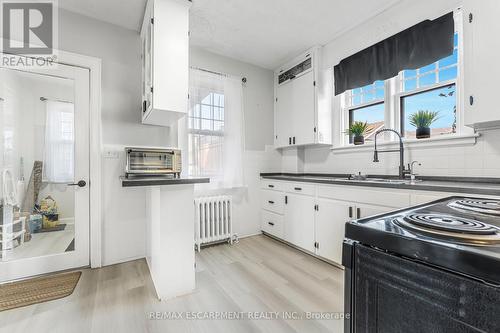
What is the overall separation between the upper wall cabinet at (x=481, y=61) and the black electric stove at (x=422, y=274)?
147 centimetres

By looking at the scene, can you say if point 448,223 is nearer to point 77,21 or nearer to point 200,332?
point 200,332

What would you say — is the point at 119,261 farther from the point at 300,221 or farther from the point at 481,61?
the point at 481,61

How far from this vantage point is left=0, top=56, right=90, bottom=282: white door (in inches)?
85.4

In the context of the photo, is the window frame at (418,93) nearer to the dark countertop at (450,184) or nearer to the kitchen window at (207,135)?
the dark countertop at (450,184)

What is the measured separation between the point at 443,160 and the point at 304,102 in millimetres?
1781

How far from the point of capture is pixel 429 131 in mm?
2205

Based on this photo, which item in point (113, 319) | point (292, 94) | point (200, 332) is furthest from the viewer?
point (292, 94)

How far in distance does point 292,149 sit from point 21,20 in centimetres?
351

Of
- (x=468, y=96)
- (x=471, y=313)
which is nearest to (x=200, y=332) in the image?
(x=471, y=313)

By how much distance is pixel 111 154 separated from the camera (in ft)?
8.37

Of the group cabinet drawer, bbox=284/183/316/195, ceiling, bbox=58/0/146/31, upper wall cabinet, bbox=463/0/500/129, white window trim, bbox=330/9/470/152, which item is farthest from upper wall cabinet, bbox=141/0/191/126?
upper wall cabinet, bbox=463/0/500/129

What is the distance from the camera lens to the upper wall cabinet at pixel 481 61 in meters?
1.54

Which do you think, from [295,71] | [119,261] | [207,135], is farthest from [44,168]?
[295,71]

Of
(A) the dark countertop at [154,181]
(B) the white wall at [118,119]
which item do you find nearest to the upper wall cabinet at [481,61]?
(A) the dark countertop at [154,181]
